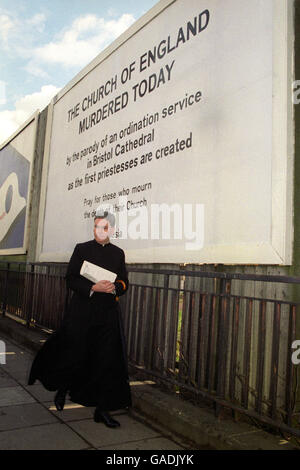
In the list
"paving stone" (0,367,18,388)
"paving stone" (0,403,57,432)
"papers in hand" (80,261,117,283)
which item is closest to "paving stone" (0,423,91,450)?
"paving stone" (0,403,57,432)

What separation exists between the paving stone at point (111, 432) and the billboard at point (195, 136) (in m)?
1.63

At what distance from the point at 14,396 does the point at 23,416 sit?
661 millimetres

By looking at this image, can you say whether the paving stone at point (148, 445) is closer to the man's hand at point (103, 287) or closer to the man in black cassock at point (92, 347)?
the man in black cassock at point (92, 347)

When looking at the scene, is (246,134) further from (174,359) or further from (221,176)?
(174,359)

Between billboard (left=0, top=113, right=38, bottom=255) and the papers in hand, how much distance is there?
242 inches

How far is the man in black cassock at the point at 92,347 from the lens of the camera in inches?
141

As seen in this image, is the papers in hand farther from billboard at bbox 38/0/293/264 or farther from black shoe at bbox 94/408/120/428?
black shoe at bbox 94/408/120/428

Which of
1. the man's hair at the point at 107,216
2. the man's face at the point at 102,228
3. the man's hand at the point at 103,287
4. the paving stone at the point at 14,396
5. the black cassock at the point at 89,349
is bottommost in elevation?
the paving stone at the point at 14,396

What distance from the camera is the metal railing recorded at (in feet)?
10.0

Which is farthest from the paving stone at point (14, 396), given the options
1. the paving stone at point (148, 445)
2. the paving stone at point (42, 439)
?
the paving stone at point (148, 445)

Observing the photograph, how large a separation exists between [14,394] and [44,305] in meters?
2.68

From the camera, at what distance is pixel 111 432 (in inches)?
133

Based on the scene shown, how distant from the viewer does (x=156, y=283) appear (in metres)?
4.98

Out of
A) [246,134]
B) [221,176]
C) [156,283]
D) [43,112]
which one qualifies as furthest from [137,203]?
[43,112]
